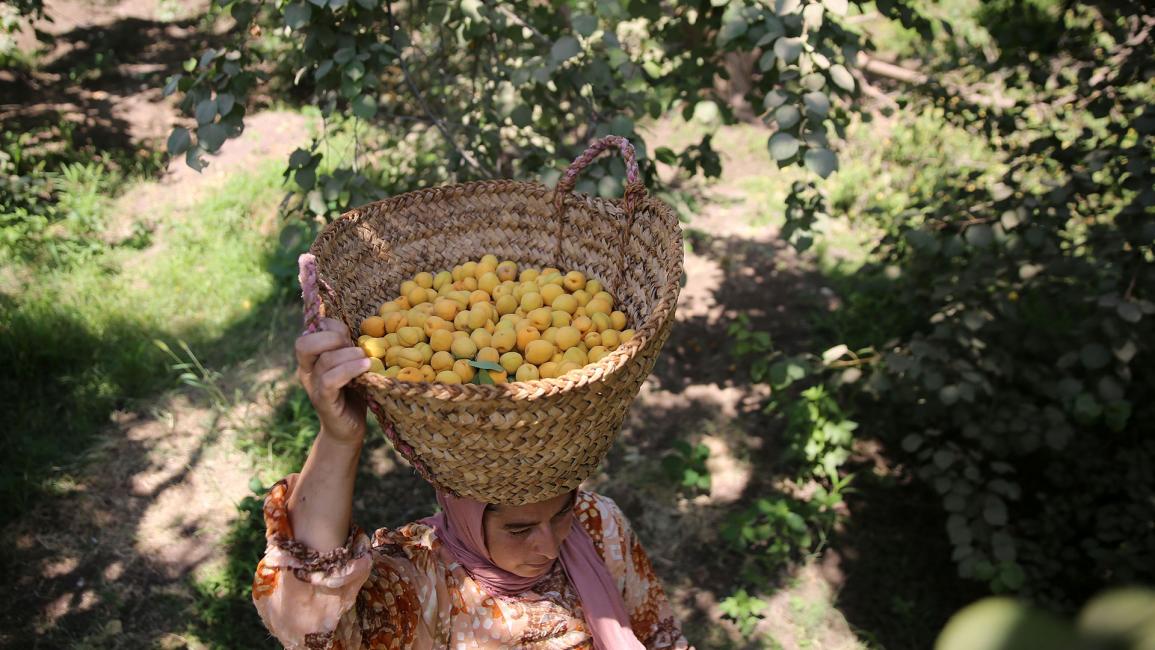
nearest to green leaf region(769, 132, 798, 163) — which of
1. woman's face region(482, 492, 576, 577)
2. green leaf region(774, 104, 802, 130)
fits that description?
green leaf region(774, 104, 802, 130)

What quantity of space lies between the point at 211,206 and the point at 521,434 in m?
4.79

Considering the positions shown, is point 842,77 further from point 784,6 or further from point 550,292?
point 550,292

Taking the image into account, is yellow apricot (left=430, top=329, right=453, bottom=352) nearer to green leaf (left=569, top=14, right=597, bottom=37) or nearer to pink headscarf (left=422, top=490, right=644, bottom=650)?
pink headscarf (left=422, top=490, right=644, bottom=650)

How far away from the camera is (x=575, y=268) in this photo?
202cm

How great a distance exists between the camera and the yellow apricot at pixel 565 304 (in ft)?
5.90

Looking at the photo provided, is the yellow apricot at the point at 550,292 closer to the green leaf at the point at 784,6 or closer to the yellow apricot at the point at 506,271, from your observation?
the yellow apricot at the point at 506,271

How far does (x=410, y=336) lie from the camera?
1.68 meters

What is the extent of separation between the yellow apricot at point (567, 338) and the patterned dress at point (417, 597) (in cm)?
54

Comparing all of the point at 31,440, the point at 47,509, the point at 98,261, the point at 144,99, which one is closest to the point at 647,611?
the point at 47,509

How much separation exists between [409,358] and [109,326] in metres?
3.63

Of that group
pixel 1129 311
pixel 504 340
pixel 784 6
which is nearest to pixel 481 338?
pixel 504 340

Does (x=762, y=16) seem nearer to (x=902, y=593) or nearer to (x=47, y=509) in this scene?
(x=902, y=593)

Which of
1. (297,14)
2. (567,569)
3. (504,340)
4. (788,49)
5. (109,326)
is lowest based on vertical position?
(109,326)

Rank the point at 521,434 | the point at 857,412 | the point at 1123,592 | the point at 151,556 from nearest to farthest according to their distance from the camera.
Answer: the point at 1123,592 → the point at 521,434 → the point at 151,556 → the point at 857,412
